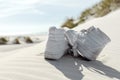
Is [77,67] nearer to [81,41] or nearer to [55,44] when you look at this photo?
[55,44]

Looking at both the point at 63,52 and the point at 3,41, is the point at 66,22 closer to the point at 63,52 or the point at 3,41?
the point at 3,41

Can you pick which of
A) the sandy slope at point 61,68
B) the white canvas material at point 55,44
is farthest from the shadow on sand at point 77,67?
the white canvas material at point 55,44

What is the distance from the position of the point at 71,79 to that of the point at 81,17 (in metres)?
11.7

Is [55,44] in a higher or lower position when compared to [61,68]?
higher

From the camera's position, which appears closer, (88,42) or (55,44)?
(55,44)

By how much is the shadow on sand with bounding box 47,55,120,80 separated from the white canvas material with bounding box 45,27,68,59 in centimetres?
10

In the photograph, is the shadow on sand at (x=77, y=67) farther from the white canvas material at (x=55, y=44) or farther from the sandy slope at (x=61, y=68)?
the white canvas material at (x=55, y=44)

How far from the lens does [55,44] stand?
5.93 meters

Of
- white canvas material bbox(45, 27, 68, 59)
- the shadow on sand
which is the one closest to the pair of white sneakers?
white canvas material bbox(45, 27, 68, 59)

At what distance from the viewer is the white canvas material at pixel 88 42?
6.24 meters

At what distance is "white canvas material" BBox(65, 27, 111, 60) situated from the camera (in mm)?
6238

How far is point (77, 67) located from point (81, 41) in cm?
73

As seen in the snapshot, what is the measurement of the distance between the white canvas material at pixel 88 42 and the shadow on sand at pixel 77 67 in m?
0.15

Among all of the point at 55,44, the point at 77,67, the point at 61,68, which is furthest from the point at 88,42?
the point at 61,68
